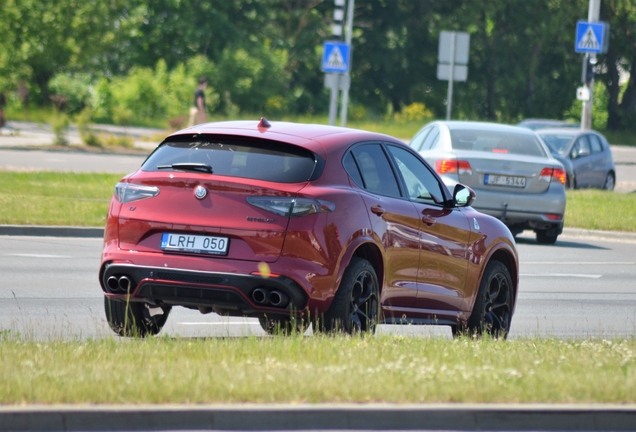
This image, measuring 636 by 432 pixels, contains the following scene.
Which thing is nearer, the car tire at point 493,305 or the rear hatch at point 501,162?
the car tire at point 493,305

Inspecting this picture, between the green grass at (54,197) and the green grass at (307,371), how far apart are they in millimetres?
10314

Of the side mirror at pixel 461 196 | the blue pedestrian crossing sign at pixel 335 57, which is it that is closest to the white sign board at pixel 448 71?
the blue pedestrian crossing sign at pixel 335 57

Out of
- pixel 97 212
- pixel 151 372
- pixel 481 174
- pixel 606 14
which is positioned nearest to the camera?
pixel 151 372

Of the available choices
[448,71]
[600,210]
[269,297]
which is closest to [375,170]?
[269,297]

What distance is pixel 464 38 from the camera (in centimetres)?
2738

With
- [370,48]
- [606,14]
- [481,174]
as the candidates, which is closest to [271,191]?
[481,174]

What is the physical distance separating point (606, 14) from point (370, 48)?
1584 centimetres

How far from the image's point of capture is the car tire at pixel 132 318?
326 inches

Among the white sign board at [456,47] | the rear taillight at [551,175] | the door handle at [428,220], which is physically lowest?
the rear taillight at [551,175]

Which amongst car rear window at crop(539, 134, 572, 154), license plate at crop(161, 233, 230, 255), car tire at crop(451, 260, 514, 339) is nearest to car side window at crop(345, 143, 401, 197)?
license plate at crop(161, 233, 230, 255)

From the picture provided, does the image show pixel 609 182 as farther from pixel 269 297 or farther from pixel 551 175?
pixel 269 297

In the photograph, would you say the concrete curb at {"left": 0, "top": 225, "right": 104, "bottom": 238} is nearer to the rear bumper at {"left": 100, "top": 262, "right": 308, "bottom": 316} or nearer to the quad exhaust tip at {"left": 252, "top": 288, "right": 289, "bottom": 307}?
the rear bumper at {"left": 100, "top": 262, "right": 308, "bottom": 316}

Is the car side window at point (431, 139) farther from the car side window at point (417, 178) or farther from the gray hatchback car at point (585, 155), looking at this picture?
the gray hatchback car at point (585, 155)

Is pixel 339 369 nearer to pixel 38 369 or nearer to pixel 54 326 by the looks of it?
pixel 38 369
